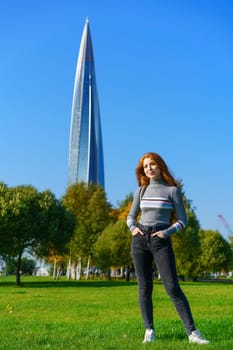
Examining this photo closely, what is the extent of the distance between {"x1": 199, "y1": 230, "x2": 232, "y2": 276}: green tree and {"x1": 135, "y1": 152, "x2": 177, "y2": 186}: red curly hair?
7165 cm

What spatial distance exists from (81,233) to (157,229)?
62.8 m

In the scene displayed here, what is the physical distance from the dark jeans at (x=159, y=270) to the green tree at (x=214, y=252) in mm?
71605

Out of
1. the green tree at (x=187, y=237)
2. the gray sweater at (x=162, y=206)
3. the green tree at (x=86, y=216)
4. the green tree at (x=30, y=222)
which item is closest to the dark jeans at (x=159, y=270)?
the gray sweater at (x=162, y=206)

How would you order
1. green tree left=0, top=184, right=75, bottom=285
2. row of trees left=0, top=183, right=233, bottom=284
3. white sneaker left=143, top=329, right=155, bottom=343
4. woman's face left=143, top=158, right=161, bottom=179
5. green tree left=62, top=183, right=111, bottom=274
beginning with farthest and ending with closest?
green tree left=62, top=183, right=111, bottom=274 < row of trees left=0, top=183, right=233, bottom=284 < green tree left=0, top=184, right=75, bottom=285 < woman's face left=143, top=158, right=161, bottom=179 < white sneaker left=143, top=329, right=155, bottom=343

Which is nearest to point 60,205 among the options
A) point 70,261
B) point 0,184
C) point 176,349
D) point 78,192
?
point 0,184

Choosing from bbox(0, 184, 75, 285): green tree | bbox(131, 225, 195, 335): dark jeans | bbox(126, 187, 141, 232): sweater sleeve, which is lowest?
bbox(131, 225, 195, 335): dark jeans

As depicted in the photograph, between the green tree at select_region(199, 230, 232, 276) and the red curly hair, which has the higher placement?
the green tree at select_region(199, 230, 232, 276)

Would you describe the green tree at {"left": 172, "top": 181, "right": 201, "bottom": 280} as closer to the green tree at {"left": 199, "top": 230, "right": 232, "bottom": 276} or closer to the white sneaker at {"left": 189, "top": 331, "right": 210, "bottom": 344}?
the green tree at {"left": 199, "top": 230, "right": 232, "bottom": 276}

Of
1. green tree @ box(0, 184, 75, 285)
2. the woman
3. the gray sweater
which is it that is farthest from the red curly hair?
green tree @ box(0, 184, 75, 285)

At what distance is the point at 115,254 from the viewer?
2468 inches

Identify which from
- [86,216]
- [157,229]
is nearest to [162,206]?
[157,229]

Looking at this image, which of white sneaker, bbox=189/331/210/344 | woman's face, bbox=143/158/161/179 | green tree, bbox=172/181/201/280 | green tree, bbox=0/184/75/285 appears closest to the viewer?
white sneaker, bbox=189/331/210/344

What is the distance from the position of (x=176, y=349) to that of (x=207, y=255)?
74686 mm

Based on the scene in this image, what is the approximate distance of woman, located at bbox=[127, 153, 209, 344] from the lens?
6832 mm
